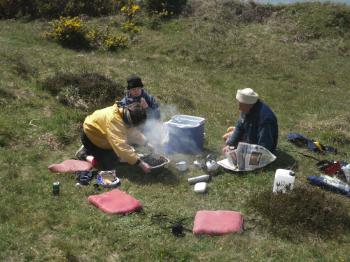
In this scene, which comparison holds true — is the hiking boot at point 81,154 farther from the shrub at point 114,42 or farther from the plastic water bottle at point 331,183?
the shrub at point 114,42

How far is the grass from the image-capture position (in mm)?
5359

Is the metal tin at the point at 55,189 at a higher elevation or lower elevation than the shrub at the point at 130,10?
lower

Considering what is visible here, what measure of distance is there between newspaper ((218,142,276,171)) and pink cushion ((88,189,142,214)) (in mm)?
1709

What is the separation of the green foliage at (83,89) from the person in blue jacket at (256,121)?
3516mm

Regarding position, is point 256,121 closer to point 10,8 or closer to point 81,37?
point 81,37

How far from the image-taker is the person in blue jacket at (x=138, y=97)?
7.82 meters

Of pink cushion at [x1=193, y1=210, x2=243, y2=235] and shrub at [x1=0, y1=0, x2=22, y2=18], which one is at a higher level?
shrub at [x1=0, y1=0, x2=22, y2=18]

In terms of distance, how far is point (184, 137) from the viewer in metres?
7.84

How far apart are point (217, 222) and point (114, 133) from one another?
6.92 feet

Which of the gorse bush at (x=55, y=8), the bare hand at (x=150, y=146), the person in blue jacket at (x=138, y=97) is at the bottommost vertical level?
the bare hand at (x=150, y=146)

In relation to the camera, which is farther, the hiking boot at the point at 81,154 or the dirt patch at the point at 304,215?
the hiking boot at the point at 81,154

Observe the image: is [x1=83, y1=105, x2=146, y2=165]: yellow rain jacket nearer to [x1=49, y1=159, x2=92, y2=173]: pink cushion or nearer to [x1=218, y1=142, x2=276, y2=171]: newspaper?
[x1=49, y1=159, x2=92, y2=173]: pink cushion

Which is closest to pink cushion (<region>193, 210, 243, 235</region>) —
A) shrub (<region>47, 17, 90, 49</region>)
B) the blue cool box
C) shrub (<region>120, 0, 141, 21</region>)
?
the blue cool box

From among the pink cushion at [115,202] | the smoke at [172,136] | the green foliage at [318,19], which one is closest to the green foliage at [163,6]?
the green foliage at [318,19]
